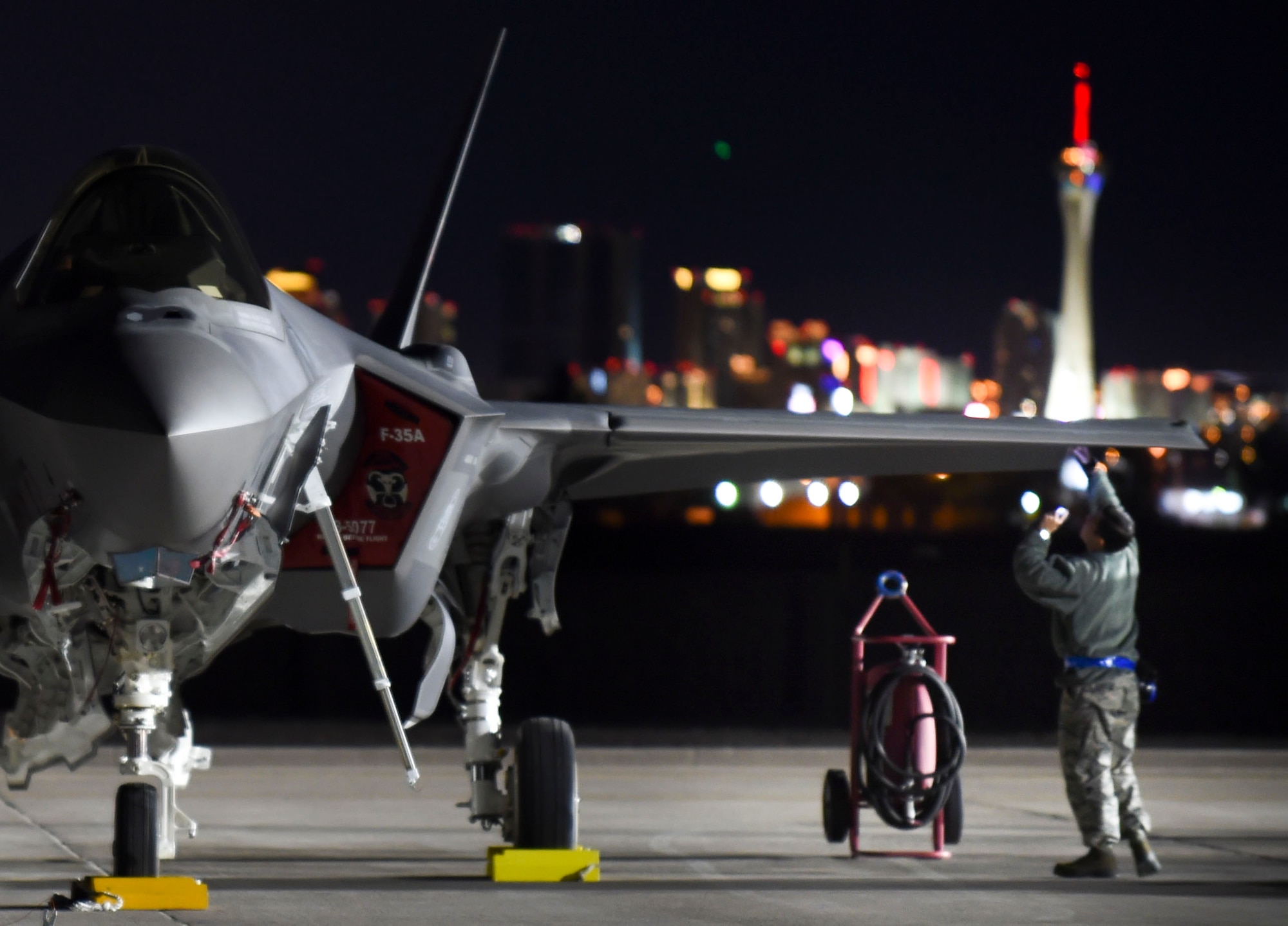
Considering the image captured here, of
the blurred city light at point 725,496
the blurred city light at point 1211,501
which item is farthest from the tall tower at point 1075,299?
the blurred city light at point 725,496

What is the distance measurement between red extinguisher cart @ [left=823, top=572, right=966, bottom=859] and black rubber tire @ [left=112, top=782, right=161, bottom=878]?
12.8ft

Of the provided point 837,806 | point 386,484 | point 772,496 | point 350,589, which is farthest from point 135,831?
point 772,496

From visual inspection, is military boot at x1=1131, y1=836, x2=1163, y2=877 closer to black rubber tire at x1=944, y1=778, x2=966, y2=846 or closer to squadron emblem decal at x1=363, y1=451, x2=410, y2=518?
black rubber tire at x1=944, y1=778, x2=966, y2=846

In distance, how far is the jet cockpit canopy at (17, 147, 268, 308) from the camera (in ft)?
21.8

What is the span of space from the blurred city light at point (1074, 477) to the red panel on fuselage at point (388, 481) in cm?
340

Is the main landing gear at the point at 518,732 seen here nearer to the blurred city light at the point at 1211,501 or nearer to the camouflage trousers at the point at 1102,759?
the camouflage trousers at the point at 1102,759

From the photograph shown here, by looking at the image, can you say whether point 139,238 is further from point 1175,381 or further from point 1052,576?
point 1175,381

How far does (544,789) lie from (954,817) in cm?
252

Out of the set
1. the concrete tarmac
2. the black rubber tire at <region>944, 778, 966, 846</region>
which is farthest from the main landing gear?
the black rubber tire at <region>944, 778, 966, 846</region>

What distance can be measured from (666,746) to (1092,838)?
9.64 meters

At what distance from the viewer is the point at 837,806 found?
10.3 meters

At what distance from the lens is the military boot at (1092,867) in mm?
9000

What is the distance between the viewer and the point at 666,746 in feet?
60.4

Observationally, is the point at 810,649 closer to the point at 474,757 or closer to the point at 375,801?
the point at 375,801
